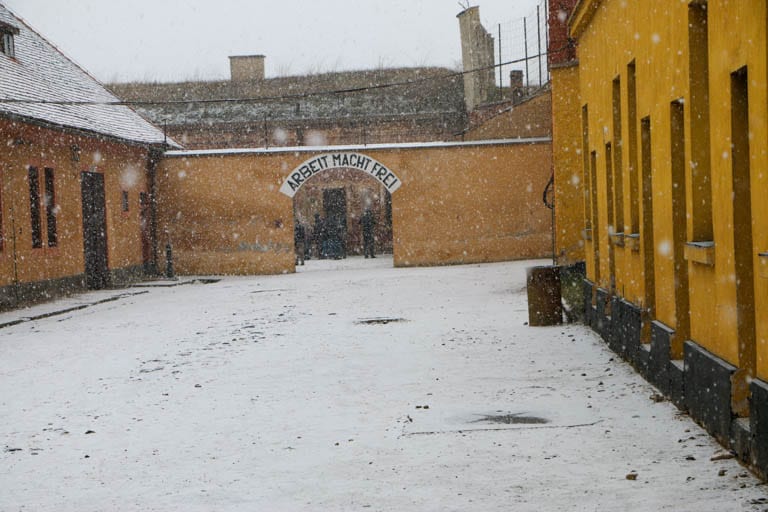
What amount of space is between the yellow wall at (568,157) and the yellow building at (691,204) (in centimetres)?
601

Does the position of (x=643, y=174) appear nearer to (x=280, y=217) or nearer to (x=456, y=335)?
(x=456, y=335)

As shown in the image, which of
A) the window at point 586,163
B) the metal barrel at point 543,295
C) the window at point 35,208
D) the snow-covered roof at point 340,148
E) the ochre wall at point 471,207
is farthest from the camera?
the ochre wall at point 471,207

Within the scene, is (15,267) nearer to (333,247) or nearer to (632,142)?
(632,142)

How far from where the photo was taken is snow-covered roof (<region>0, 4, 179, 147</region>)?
19812mm

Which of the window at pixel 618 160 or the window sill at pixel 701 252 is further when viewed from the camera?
the window at pixel 618 160

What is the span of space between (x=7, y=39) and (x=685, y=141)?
1849 cm

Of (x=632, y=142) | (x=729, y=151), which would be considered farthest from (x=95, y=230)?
(x=729, y=151)

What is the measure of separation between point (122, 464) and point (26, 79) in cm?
1701

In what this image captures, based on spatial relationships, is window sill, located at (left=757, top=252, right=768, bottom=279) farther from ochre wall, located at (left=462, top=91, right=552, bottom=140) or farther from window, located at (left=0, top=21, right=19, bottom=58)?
ochre wall, located at (left=462, top=91, right=552, bottom=140)

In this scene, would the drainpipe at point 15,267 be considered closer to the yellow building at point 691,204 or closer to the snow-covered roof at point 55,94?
A: the snow-covered roof at point 55,94

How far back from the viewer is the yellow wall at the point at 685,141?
5254 mm

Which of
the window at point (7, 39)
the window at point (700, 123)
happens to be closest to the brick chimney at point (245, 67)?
the window at point (7, 39)

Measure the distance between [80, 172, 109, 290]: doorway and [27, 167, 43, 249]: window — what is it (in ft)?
9.14

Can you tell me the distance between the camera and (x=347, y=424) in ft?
23.5
